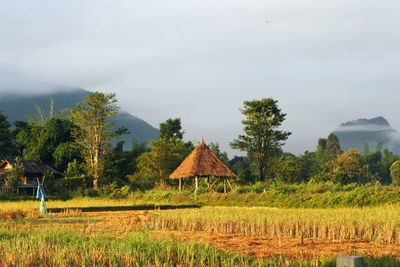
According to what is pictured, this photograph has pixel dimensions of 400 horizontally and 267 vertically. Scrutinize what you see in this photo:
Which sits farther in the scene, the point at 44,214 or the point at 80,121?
the point at 80,121

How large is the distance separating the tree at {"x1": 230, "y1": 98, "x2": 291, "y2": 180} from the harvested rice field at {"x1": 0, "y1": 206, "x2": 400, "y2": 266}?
88.4 feet

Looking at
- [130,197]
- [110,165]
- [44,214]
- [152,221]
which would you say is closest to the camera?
[152,221]

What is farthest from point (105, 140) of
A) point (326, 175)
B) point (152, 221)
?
point (152, 221)

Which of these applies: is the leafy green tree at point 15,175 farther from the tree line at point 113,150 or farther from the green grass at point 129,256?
the green grass at point 129,256

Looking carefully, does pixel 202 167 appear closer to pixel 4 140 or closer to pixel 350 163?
pixel 4 140

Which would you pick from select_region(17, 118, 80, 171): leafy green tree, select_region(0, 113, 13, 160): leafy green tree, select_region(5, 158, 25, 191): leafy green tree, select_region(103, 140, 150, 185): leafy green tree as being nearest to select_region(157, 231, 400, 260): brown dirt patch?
select_region(103, 140, 150, 185): leafy green tree

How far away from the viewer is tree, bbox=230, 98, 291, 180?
40656 mm

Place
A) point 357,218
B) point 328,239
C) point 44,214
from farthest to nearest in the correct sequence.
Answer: point 44,214, point 357,218, point 328,239

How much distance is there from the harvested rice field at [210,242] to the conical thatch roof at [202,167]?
45.3ft

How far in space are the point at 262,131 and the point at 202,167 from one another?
43.5 feet

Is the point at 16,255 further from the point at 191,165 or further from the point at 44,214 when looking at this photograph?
the point at 191,165

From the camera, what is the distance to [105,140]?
36.9 m

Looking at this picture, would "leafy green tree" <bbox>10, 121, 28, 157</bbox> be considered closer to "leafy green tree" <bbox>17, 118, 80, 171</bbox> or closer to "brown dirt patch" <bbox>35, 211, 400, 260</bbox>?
"leafy green tree" <bbox>17, 118, 80, 171</bbox>

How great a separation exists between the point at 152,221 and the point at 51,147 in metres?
30.1
